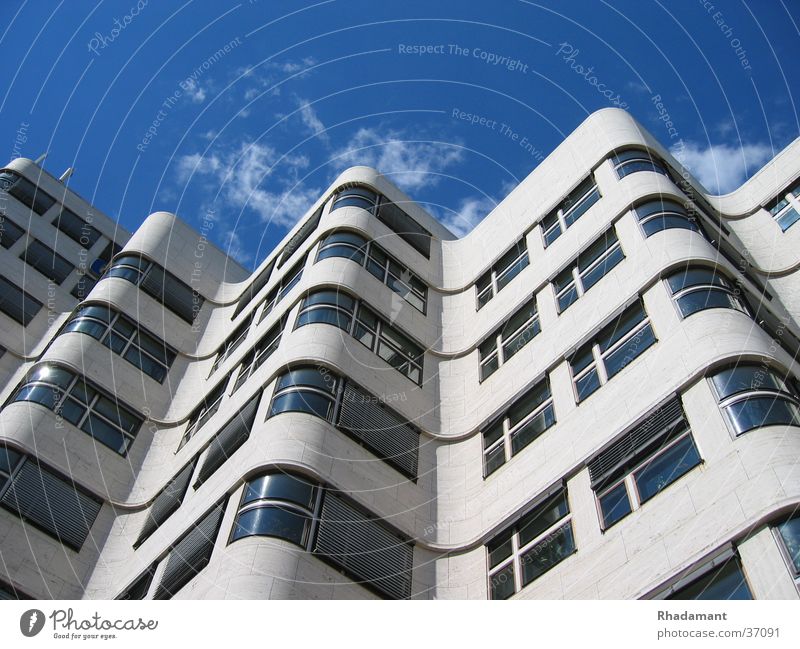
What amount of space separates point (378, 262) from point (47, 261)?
66.5 feet

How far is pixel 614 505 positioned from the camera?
51.2 feet

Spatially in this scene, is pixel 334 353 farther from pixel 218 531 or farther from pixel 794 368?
pixel 794 368

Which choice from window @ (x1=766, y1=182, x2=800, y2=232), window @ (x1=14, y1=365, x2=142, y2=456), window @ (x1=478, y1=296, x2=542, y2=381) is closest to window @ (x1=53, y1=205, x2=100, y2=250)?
window @ (x1=14, y1=365, x2=142, y2=456)

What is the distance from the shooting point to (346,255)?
2634 centimetres

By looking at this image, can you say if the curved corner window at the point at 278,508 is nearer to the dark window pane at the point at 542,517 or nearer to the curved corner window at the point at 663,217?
the dark window pane at the point at 542,517

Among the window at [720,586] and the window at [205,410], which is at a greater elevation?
the window at [205,410]

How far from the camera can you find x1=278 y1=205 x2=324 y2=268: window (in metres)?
30.6

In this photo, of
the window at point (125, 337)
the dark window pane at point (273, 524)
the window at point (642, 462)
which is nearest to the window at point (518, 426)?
the window at point (642, 462)

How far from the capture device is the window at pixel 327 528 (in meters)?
16.5

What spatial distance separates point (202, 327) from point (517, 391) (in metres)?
15.7

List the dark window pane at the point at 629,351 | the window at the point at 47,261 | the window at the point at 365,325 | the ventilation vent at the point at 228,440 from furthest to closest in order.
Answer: the window at the point at 47,261 < the window at the point at 365,325 < the ventilation vent at the point at 228,440 < the dark window pane at the point at 629,351

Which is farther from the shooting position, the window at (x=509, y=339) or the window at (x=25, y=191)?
the window at (x=25, y=191)

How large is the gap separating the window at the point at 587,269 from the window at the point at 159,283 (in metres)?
15.5

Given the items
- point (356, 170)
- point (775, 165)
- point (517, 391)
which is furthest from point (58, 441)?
point (775, 165)
